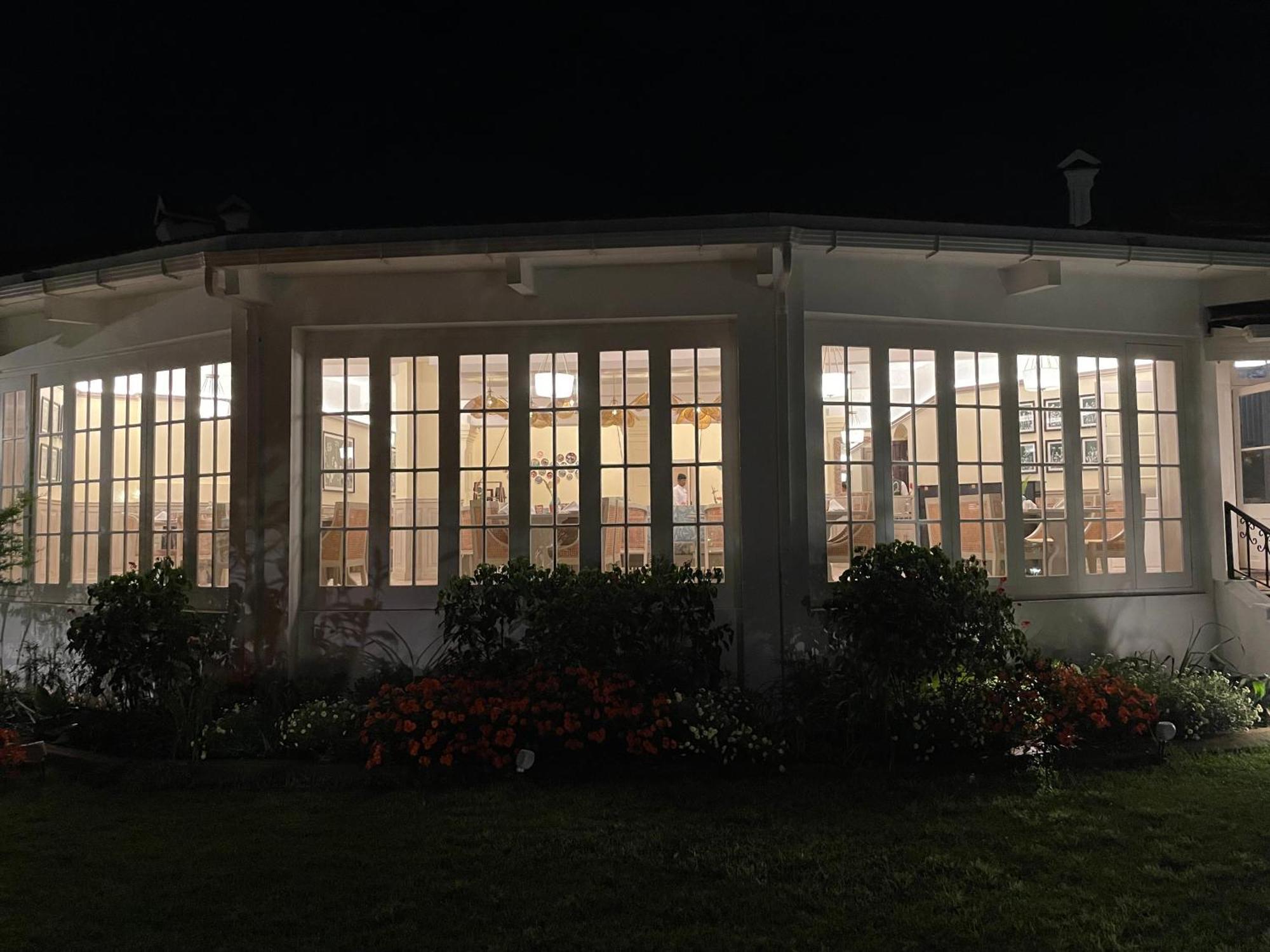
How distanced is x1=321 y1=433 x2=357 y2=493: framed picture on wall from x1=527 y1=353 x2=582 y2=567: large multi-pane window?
1.43 metres

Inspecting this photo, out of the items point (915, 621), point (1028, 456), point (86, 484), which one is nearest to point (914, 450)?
point (1028, 456)

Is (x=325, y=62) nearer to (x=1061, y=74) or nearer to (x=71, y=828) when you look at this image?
(x=1061, y=74)

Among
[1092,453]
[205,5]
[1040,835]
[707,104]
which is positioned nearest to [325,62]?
[205,5]

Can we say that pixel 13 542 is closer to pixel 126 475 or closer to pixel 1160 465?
pixel 126 475

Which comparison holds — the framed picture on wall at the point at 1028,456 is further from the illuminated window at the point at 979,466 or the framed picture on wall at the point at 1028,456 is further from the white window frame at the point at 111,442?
the white window frame at the point at 111,442

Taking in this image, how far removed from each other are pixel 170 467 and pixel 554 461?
322 centimetres

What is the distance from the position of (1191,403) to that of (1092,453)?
100cm

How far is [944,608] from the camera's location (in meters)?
5.89

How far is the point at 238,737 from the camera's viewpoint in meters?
6.30

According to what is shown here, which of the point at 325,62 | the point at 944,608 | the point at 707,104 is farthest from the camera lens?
the point at 325,62

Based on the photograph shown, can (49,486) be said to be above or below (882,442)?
below

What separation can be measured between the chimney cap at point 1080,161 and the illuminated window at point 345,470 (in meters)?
6.39

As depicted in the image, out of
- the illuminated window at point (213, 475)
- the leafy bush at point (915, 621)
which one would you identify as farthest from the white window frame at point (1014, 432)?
the illuminated window at point (213, 475)

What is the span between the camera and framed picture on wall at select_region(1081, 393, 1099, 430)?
25.7 ft
